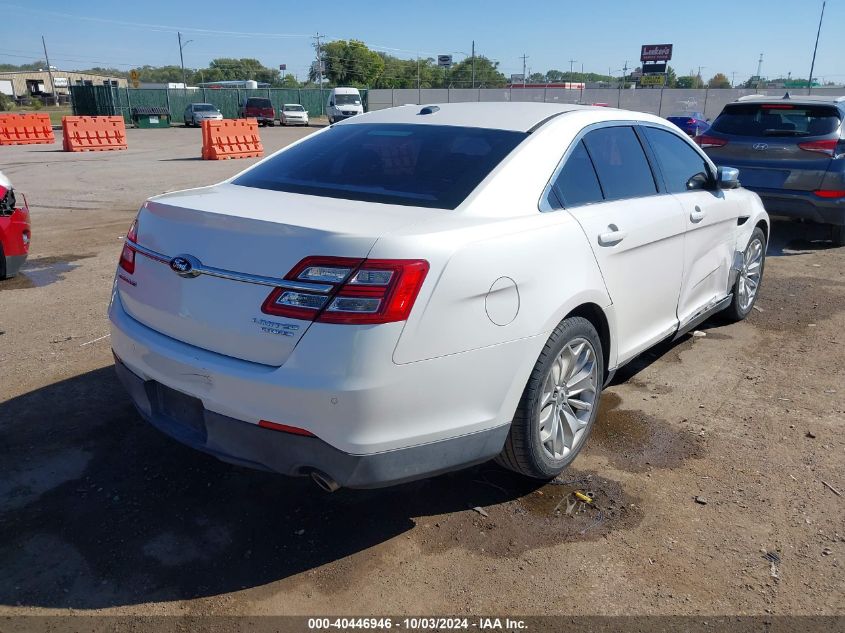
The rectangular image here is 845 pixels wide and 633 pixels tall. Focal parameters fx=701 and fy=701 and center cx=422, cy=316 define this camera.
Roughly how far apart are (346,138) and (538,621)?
2581 millimetres

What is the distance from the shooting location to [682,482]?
3467 mm

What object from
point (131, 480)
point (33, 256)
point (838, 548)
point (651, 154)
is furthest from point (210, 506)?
point (33, 256)

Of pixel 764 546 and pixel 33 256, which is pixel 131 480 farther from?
pixel 33 256

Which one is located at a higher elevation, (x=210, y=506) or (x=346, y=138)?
(x=346, y=138)

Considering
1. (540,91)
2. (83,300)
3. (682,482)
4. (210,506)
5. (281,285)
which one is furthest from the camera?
(540,91)

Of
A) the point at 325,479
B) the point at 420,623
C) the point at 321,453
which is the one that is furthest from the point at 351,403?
the point at 420,623

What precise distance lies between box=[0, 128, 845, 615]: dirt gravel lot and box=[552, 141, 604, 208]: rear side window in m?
1.34

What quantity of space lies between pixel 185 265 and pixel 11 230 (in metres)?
4.75

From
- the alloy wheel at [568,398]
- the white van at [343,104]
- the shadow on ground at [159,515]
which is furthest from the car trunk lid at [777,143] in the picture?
the white van at [343,104]

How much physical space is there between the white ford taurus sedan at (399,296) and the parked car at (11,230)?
3.84 meters

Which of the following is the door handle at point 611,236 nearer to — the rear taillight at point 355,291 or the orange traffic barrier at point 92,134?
the rear taillight at point 355,291

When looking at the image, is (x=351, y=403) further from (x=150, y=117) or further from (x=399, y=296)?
(x=150, y=117)

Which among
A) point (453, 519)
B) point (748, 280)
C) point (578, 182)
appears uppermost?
point (578, 182)

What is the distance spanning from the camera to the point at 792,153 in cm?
827
